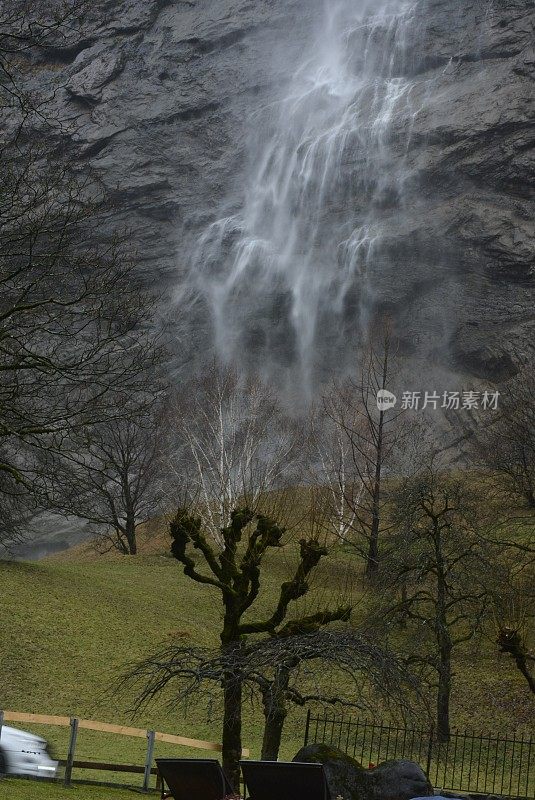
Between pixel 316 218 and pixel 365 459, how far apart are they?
32212 mm

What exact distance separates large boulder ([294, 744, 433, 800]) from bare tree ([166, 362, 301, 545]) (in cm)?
2157

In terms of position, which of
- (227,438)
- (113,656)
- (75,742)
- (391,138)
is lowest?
(75,742)

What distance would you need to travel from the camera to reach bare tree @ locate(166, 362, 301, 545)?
3681 cm

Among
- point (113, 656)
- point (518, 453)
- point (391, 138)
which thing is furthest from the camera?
point (391, 138)

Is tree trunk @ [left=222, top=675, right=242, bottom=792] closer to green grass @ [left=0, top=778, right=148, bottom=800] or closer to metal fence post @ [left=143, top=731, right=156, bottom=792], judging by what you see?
green grass @ [left=0, top=778, right=148, bottom=800]

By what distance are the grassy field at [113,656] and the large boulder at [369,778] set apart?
293 centimetres

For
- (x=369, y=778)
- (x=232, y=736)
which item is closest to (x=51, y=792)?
(x=232, y=736)

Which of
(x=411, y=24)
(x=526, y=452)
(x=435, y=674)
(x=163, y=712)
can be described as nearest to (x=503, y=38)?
(x=411, y=24)

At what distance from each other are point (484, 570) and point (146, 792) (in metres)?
9.25

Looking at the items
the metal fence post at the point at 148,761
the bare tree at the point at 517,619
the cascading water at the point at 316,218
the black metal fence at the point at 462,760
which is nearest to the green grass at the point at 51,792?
the metal fence post at the point at 148,761

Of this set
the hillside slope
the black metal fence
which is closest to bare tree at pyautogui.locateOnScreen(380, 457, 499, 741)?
the black metal fence

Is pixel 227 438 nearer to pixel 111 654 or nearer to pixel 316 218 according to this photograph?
pixel 111 654

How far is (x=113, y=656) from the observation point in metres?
22.9

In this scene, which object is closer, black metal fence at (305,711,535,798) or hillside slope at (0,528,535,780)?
black metal fence at (305,711,535,798)
